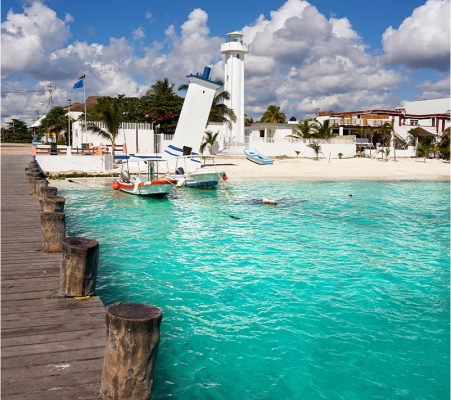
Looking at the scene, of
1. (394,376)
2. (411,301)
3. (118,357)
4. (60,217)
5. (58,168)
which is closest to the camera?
(118,357)

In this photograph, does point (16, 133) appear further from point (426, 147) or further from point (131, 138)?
point (426, 147)

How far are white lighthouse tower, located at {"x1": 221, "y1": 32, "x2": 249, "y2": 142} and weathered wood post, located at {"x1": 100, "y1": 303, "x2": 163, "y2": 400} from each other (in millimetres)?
47796

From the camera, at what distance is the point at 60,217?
8594mm

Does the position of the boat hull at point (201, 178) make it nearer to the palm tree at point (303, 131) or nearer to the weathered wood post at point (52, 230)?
the weathered wood post at point (52, 230)

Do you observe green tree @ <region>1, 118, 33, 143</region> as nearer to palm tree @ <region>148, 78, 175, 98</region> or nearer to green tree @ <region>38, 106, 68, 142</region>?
green tree @ <region>38, 106, 68, 142</region>

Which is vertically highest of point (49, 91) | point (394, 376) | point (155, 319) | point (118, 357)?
point (49, 91)

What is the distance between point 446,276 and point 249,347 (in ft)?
21.8

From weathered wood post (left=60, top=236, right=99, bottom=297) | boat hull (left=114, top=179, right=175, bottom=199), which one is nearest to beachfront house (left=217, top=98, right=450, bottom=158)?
boat hull (left=114, top=179, right=175, bottom=199)

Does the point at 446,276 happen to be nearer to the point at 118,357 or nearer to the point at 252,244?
the point at 252,244

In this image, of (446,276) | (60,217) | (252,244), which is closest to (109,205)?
(252,244)

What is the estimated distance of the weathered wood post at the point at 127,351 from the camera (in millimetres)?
4137

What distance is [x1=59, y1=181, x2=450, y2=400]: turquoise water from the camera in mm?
6562

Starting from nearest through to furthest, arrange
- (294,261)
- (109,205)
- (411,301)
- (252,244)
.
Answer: (411,301) → (294,261) → (252,244) → (109,205)

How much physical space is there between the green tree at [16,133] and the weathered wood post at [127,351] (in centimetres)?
8626
